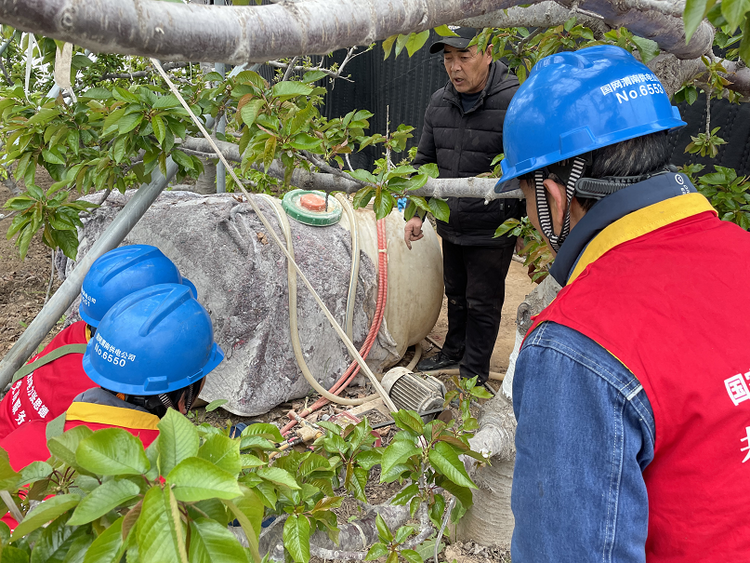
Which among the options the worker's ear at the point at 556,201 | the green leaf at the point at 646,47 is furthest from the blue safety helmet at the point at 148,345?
the green leaf at the point at 646,47

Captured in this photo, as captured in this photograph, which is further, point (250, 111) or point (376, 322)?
point (376, 322)

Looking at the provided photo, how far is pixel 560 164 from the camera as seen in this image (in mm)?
1148

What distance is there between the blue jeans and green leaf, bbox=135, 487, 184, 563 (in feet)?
1.91

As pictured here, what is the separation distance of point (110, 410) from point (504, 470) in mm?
1512

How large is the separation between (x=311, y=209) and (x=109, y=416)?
7.29 ft

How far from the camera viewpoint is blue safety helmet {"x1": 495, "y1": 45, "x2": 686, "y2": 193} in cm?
109

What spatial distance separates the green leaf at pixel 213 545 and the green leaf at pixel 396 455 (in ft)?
2.20

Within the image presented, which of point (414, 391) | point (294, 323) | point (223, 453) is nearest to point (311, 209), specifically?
point (294, 323)

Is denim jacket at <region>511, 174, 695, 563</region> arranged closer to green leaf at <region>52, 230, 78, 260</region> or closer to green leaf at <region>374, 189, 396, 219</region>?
green leaf at <region>374, 189, 396, 219</region>

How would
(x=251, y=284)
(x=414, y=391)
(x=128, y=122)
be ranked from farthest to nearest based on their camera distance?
(x=251, y=284) → (x=414, y=391) → (x=128, y=122)

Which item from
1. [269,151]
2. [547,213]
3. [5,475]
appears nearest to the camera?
[5,475]

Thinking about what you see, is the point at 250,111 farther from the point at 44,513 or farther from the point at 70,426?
the point at 44,513

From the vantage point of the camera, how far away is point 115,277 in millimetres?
2334

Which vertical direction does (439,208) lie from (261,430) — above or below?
above
